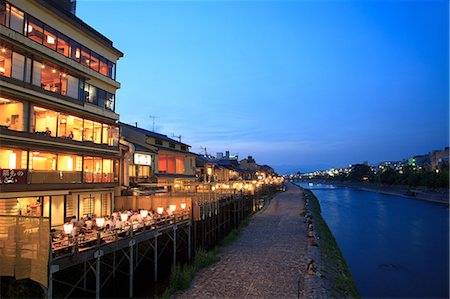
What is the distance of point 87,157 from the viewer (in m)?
23.9

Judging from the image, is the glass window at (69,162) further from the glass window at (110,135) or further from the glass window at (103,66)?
the glass window at (103,66)

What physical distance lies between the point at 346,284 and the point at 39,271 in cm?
1669

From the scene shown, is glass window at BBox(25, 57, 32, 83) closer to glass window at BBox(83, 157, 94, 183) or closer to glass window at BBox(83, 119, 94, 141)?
glass window at BBox(83, 119, 94, 141)

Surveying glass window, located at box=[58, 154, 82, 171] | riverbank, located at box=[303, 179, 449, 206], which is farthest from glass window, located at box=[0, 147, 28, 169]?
riverbank, located at box=[303, 179, 449, 206]

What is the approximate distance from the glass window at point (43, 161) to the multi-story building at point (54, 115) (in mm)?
59

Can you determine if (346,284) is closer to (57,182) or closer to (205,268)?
(205,268)

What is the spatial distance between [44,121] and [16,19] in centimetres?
588

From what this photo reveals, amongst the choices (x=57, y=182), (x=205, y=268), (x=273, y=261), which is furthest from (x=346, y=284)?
(x=57, y=182)

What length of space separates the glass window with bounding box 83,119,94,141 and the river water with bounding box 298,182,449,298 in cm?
2193

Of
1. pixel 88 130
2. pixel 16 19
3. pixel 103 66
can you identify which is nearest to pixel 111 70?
pixel 103 66

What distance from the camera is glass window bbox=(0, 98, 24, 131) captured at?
17.7 m

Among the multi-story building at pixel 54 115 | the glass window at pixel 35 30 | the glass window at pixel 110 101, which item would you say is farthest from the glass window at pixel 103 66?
the glass window at pixel 35 30

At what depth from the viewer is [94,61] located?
24.9 meters

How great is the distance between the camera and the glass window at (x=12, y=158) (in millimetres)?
17625
